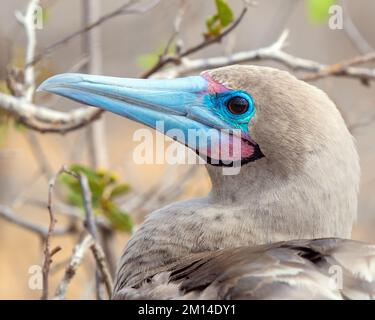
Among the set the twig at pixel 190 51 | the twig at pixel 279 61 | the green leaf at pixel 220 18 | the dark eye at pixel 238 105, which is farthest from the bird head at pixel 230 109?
the twig at pixel 279 61

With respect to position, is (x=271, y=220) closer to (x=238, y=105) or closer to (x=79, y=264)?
(x=238, y=105)

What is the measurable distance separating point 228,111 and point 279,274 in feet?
2.92

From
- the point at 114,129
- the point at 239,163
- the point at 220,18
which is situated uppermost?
the point at 114,129

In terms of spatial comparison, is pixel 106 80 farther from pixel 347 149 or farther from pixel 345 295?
pixel 345 295

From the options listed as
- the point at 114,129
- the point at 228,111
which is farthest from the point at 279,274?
the point at 114,129

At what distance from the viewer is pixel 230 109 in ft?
10.6

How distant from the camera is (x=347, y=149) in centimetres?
311

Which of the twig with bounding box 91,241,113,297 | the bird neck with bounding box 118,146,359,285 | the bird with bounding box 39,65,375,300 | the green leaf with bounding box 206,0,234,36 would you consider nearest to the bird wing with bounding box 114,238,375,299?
the bird with bounding box 39,65,375,300

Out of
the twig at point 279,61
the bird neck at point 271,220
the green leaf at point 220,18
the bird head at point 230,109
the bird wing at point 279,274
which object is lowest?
the bird wing at point 279,274

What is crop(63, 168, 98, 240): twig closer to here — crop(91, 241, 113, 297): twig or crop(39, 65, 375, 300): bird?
crop(91, 241, 113, 297): twig

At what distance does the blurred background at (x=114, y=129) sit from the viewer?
4441 mm

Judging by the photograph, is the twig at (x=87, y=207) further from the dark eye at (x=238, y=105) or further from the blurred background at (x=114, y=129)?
the dark eye at (x=238, y=105)

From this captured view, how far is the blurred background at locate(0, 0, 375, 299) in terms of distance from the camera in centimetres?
444

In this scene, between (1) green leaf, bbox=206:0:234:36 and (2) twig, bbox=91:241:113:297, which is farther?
(1) green leaf, bbox=206:0:234:36
